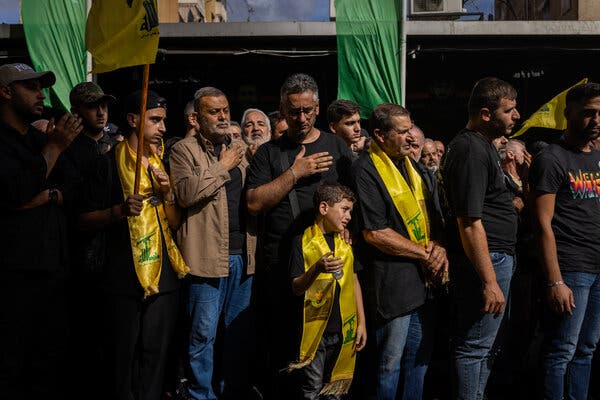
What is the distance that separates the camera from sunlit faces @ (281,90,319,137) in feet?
12.6

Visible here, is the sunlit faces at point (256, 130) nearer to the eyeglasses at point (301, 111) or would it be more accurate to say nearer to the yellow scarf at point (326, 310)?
the eyeglasses at point (301, 111)

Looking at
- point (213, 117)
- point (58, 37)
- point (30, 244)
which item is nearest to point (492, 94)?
point (213, 117)

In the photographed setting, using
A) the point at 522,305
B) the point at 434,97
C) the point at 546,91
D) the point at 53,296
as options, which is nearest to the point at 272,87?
the point at 434,97

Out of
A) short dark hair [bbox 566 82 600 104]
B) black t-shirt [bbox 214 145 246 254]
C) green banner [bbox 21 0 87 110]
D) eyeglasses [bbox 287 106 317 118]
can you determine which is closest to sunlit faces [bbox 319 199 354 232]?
eyeglasses [bbox 287 106 317 118]

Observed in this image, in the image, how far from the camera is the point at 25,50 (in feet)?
31.8

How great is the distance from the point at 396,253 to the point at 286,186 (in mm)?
781

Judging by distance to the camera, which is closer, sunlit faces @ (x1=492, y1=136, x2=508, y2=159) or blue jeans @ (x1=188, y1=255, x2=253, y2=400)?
blue jeans @ (x1=188, y1=255, x2=253, y2=400)

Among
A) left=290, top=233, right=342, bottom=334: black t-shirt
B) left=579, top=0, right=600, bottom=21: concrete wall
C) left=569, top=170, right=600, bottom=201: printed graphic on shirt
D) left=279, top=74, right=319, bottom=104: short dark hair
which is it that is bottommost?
left=290, top=233, right=342, bottom=334: black t-shirt

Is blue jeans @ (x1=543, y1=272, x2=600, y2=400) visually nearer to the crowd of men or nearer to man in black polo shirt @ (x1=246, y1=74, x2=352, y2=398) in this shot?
the crowd of men

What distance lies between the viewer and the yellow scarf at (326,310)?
3.68m

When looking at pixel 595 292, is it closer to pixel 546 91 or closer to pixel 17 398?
pixel 17 398

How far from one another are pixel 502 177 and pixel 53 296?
284cm

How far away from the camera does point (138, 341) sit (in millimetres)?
3869

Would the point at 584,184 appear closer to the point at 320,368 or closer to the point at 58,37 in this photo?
the point at 320,368
